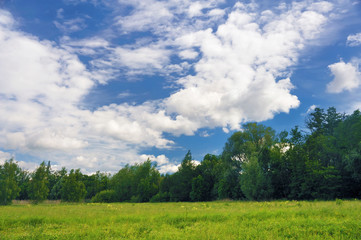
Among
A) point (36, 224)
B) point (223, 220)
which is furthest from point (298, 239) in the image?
point (36, 224)

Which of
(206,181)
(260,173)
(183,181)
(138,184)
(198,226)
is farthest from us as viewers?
(138,184)

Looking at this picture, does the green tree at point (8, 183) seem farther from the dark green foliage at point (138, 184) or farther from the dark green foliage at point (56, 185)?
the dark green foliage at point (138, 184)

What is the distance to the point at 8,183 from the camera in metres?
49.5

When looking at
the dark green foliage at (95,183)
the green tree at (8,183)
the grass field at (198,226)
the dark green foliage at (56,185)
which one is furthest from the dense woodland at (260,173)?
the grass field at (198,226)

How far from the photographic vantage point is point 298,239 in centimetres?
1081

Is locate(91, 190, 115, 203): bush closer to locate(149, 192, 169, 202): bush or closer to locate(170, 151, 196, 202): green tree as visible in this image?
locate(149, 192, 169, 202): bush

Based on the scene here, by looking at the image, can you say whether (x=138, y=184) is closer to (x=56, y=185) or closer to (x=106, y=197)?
(x=106, y=197)

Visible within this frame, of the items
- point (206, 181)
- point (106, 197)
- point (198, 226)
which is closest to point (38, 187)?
point (106, 197)

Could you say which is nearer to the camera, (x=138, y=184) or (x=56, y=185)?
(x=138, y=184)

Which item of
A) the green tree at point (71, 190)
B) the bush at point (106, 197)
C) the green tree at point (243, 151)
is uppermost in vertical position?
the green tree at point (243, 151)

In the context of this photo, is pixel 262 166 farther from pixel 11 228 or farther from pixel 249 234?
pixel 11 228

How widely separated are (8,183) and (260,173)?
5177 cm

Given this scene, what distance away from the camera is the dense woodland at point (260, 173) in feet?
128

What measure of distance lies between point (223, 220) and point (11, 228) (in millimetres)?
13268
